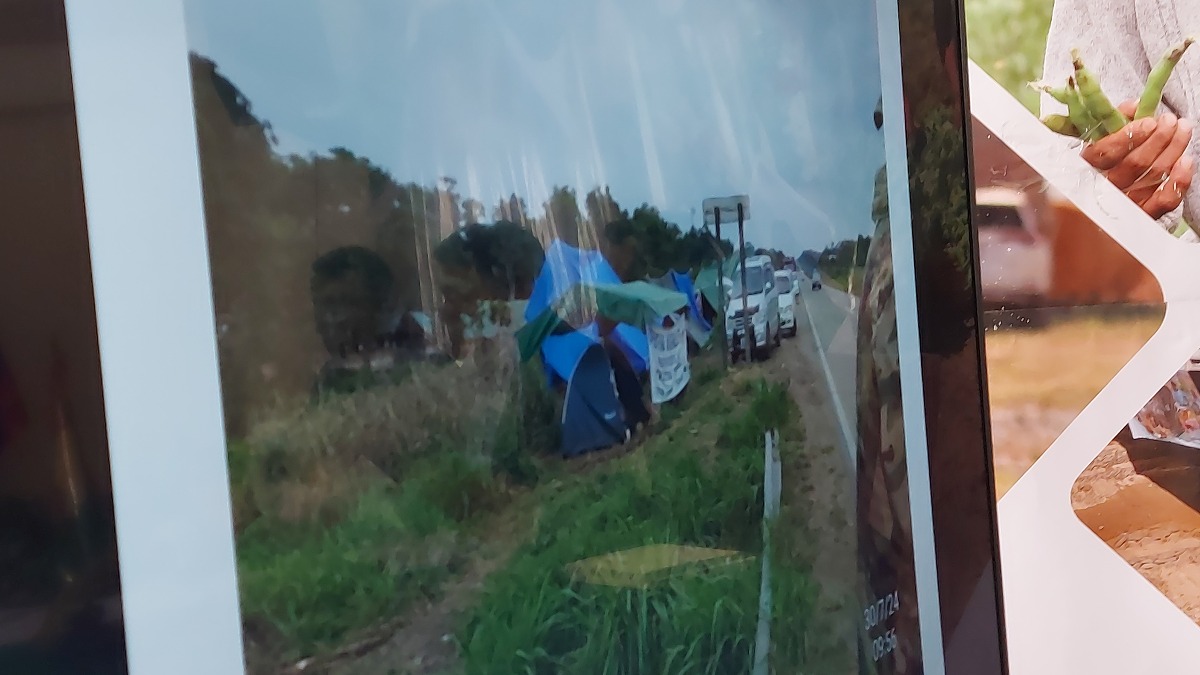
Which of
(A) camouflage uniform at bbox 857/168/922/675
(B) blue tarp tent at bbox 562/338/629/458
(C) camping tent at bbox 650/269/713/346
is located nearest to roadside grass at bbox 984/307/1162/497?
(A) camouflage uniform at bbox 857/168/922/675

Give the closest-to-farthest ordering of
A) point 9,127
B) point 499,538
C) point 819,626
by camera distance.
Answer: point 9,127
point 499,538
point 819,626

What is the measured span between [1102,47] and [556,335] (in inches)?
30.4

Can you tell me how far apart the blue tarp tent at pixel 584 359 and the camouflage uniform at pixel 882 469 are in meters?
0.29

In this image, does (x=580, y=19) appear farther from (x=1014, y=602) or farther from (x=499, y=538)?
(x=1014, y=602)

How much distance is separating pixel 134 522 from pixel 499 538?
311 mm

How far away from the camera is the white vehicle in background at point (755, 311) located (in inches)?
31.2

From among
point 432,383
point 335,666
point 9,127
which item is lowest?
point 335,666

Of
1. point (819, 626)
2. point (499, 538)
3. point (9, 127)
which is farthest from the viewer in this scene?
point (819, 626)

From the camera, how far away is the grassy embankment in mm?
654

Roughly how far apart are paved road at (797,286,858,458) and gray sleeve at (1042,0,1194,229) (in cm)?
37

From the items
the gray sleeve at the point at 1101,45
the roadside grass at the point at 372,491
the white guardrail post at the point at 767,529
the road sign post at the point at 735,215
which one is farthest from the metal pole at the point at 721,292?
the gray sleeve at the point at 1101,45

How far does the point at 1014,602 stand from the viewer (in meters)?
0.89

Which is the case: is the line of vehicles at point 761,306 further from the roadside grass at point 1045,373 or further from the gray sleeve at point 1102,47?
the gray sleeve at point 1102,47

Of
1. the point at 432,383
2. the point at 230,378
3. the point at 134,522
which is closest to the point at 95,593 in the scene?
the point at 134,522
